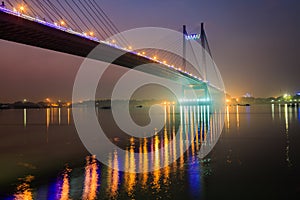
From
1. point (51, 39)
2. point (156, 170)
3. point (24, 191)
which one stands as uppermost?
point (51, 39)

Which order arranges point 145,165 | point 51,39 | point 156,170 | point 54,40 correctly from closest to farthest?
1. point 156,170
2. point 145,165
3. point 51,39
4. point 54,40

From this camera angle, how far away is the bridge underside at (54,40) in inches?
734

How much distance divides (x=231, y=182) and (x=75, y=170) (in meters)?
4.20

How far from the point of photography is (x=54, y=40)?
74.3 feet

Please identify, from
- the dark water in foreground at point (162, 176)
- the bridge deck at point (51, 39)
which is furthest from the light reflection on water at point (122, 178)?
the bridge deck at point (51, 39)

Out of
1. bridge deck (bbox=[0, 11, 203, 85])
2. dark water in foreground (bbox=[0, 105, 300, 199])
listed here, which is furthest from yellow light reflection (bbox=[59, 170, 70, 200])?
bridge deck (bbox=[0, 11, 203, 85])

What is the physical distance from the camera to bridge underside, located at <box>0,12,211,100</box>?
18.7m

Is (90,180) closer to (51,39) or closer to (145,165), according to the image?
(145,165)

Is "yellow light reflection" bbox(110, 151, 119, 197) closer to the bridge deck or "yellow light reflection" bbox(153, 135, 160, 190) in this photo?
"yellow light reflection" bbox(153, 135, 160, 190)

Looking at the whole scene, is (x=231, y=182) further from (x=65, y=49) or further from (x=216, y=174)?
(x=65, y=49)

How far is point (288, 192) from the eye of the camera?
237 inches

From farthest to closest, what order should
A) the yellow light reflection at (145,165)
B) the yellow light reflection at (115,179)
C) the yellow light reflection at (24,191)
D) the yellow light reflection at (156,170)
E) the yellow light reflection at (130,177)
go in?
1. the yellow light reflection at (145,165)
2. the yellow light reflection at (156,170)
3. the yellow light reflection at (130,177)
4. the yellow light reflection at (115,179)
5. the yellow light reflection at (24,191)

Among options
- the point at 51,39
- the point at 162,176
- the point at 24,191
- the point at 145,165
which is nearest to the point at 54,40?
the point at 51,39

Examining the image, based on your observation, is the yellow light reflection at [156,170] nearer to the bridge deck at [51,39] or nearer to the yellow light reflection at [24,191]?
the yellow light reflection at [24,191]
